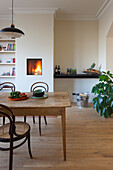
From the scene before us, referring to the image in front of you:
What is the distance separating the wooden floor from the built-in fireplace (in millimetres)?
1620

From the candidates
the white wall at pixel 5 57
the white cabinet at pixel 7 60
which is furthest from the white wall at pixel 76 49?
the white wall at pixel 5 57

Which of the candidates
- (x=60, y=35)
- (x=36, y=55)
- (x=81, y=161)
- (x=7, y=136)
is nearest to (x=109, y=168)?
(x=81, y=161)

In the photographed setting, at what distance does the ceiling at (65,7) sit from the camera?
3.34 meters

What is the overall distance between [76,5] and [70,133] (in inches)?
126

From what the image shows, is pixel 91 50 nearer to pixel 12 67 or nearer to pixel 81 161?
pixel 12 67

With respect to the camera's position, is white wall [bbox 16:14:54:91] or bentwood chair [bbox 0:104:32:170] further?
white wall [bbox 16:14:54:91]

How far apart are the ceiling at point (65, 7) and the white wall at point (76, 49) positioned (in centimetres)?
33

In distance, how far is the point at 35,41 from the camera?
3832 millimetres

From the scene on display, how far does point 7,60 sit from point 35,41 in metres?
1.21

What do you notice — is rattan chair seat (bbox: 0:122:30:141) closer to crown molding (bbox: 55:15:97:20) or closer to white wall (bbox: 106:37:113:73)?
white wall (bbox: 106:37:113:73)

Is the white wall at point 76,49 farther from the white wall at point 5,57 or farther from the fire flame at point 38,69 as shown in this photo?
the white wall at point 5,57

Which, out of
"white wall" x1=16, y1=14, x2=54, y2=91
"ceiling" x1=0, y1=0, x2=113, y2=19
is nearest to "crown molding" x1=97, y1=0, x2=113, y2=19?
"ceiling" x1=0, y1=0, x2=113, y2=19

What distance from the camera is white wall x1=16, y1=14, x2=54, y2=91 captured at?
3.81 meters

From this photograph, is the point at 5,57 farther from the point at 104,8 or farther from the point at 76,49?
the point at 104,8
